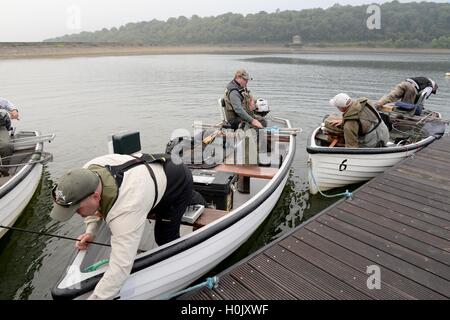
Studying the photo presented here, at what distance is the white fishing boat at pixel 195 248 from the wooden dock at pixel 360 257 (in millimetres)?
366

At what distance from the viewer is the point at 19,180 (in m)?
5.64

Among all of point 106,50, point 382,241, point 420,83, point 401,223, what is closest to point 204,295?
point 382,241

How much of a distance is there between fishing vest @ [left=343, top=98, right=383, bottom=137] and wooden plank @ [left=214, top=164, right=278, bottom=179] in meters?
2.09

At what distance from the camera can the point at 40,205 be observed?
684 centimetres

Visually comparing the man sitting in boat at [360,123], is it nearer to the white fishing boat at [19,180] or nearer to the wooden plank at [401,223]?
the wooden plank at [401,223]

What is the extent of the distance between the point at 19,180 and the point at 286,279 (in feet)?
15.8

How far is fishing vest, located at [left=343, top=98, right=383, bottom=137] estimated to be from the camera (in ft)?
22.2

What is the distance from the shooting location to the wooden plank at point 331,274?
3.55m

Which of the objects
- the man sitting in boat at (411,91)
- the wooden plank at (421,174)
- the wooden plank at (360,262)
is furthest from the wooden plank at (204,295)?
the man sitting in boat at (411,91)

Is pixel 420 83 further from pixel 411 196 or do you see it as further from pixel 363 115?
pixel 411 196

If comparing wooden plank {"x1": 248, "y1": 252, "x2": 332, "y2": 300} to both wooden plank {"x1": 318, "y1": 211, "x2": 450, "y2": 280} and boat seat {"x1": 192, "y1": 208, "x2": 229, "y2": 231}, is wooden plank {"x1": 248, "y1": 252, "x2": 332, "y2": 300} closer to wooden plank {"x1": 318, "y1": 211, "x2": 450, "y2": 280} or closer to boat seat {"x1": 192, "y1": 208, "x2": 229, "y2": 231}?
boat seat {"x1": 192, "y1": 208, "x2": 229, "y2": 231}
